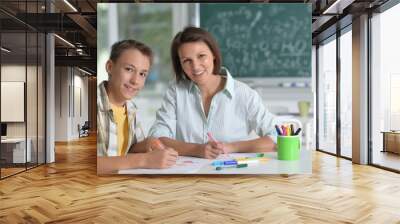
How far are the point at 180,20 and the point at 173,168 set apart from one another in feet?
6.07

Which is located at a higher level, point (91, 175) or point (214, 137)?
point (214, 137)

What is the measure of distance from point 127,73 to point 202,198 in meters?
1.83

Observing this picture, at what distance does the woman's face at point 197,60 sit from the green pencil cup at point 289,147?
1.21 m

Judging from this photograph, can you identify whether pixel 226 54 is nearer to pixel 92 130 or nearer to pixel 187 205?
pixel 187 205

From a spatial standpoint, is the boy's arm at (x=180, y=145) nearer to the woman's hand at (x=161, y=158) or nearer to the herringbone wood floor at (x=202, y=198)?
the woman's hand at (x=161, y=158)

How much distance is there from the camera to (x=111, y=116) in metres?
5.04

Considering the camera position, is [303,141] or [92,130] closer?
[303,141]

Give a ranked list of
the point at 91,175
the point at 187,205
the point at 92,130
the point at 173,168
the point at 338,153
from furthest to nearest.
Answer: the point at 92,130, the point at 338,153, the point at 91,175, the point at 173,168, the point at 187,205

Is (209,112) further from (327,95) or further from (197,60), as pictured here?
(327,95)

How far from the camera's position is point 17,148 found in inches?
243

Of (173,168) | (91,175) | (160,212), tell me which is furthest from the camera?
(91,175)

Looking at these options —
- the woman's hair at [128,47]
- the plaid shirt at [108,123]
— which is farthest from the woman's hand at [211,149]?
the woman's hair at [128,47]

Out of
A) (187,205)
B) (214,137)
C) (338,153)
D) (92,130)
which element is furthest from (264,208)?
(92,130)

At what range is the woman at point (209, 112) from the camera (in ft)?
16.4
